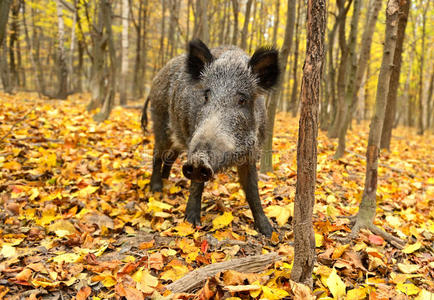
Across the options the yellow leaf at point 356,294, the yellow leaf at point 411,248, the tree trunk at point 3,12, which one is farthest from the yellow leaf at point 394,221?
the tree trunk at point 3,12

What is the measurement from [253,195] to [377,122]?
1555mm

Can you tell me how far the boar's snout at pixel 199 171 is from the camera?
2486 millimetres

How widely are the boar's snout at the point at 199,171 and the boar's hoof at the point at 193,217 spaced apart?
3.65 ft

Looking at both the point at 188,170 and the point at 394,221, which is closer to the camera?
the point at 188,170

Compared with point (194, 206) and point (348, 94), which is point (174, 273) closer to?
point (194, 206)

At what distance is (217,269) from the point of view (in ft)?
8.05

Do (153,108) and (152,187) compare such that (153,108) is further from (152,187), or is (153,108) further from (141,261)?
(141,261)

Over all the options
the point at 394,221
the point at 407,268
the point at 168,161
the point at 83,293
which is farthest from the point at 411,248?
the point at 168,161

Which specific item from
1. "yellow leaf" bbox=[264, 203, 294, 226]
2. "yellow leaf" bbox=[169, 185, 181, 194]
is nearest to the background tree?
"yellow leaf" bbox=[264, 203, 294, 226]

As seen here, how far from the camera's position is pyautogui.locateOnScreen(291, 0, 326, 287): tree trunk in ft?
5.76

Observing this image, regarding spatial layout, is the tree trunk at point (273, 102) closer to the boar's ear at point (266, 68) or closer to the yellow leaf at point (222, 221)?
the boar's ear at point (266, 68)

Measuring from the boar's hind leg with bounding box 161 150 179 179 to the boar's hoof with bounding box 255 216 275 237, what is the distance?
6.30 ft

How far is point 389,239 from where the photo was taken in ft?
10.5

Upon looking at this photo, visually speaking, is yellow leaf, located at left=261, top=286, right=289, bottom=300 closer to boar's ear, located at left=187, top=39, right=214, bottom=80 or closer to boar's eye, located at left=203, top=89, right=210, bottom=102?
boar's eye, located at left=203, top=89, right=210, bottom=102
